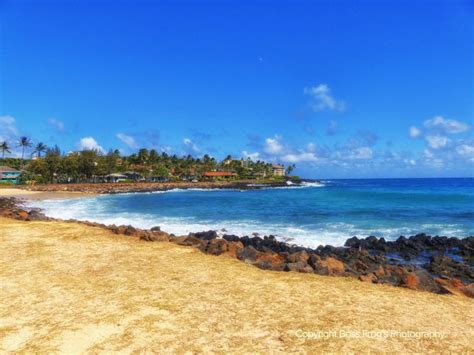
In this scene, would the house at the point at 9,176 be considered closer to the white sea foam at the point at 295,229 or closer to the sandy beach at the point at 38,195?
the sandy beach at the point at 38,195

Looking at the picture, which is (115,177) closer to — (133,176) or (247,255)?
(133,176)

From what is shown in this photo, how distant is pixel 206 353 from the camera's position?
4.52 metres

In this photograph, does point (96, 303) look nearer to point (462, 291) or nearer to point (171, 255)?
point (171, 255)

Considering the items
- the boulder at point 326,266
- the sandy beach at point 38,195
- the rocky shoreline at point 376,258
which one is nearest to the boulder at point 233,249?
the rocky shoreline at point 376,258

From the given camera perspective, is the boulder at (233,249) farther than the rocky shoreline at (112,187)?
No

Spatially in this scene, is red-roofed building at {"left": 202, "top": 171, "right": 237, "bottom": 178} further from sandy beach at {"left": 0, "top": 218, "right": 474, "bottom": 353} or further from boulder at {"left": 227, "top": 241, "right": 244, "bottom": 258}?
sandy beach at {"left": 0, "top": 218, "right": 474, "bottom": 353}

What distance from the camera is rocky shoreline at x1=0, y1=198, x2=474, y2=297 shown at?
27.3 feet

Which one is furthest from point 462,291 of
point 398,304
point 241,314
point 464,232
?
point 464,232

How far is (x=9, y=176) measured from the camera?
79.6 metres

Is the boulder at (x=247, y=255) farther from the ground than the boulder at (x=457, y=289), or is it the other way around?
the boulder at (x=247, y=255)

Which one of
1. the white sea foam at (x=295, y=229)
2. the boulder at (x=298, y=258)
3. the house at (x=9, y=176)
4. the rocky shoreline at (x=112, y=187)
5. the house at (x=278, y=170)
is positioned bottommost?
the white sea foam at (x=295, y=229)

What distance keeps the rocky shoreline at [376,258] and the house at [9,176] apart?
76.6 metres

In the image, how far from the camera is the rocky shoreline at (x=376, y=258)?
328 inches

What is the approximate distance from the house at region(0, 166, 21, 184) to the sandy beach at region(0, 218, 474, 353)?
79822 mm
